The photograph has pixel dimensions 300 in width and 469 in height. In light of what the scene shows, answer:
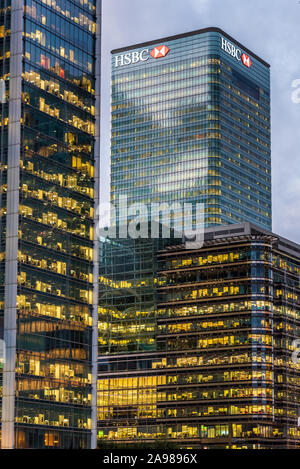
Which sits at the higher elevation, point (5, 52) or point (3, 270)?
point (5, 52)

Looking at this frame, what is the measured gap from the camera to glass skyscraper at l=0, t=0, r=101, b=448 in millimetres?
147375

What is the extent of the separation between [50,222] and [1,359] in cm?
2596

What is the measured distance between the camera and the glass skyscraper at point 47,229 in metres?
147

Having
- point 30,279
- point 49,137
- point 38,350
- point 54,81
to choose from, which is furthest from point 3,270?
point 54,81

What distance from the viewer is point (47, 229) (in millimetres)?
156625

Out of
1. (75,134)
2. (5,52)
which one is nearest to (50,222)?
(75,134)

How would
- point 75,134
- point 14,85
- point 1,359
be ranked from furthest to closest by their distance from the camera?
point 75,134 < point 14,85 < point 1,359

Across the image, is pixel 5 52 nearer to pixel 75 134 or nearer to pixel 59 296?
pixel 75 134

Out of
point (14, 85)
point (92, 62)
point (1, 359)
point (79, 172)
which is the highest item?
point (92, 62)

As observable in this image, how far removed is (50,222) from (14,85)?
2395cm

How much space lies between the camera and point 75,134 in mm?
166125

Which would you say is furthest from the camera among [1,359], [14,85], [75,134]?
[75,134]

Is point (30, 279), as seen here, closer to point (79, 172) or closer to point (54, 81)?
point (79, 172)

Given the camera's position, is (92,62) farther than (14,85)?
Yes
